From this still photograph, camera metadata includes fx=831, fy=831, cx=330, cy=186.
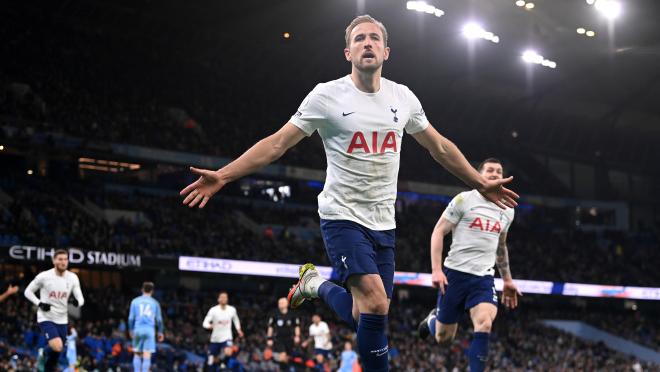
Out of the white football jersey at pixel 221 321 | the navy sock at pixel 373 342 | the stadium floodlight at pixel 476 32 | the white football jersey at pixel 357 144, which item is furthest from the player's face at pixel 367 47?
the stadium floodlight at pixel 476 32

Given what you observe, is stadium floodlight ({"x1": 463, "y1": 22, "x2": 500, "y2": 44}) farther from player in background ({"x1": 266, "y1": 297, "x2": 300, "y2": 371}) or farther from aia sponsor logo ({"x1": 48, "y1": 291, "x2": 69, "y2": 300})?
aia sponsor logo ({"x1": 48, "y1": 291, "x2": 69, "y2": 300})

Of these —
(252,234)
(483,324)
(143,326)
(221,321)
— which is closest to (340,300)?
(483,324)

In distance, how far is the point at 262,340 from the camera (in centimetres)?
2995

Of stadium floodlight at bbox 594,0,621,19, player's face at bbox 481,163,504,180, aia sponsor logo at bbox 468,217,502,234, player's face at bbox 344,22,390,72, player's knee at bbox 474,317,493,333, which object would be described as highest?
stadium floodlight at bbox 594,0,621,19

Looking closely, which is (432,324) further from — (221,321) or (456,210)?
(221,321)

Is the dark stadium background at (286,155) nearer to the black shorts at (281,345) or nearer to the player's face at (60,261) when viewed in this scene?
the black shorts at (281,345)

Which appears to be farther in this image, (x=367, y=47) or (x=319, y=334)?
(x=319, y=334)

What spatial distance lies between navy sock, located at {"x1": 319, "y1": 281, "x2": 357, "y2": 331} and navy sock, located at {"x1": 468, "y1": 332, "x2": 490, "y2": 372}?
9.81 ft

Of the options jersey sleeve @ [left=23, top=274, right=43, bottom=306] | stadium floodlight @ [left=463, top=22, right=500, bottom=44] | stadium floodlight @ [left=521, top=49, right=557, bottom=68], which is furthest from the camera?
stadium floodlight @ [left=521, top=49, right=557, bottom=68]

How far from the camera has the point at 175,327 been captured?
30.8 metres

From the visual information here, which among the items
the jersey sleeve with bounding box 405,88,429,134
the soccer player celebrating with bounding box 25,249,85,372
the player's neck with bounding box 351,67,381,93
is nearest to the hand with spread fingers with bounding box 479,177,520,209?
the jersey sleeve with bounding box 405,88,429,134

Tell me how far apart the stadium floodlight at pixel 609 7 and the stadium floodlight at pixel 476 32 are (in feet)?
17.7

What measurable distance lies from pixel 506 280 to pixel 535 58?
31.9 metres

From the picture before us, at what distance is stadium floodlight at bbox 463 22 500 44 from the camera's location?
121 ft
